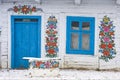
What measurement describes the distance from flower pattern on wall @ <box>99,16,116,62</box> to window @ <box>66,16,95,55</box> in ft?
1.34

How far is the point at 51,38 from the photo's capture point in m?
17.2

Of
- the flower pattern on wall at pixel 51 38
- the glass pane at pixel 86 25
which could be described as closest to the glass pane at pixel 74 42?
the glass pane at pixel 86 25

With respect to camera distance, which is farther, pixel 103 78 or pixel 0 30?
pixel 0 30

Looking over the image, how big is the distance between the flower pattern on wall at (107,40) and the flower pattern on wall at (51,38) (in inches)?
73.2

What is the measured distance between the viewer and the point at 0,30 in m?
17.0

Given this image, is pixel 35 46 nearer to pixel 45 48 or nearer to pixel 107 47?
pixel 45 48

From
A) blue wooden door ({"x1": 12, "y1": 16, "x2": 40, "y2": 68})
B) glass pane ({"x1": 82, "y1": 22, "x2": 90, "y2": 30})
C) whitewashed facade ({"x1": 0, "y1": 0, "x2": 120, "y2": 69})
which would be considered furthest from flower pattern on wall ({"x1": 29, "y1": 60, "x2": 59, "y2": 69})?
glass pane ({"x1": 82, "y1": 22, "x2": 90, "y2": 30})

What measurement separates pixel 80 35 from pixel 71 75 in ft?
7.79

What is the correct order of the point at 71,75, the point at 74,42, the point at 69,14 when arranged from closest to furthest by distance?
the point at 71,75 < the point at 69,14 < the point at 74,42

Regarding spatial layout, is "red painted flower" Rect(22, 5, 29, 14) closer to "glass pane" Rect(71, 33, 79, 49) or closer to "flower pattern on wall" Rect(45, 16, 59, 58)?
"flower pattern on wall" Rect(45, 16, 59, 58)

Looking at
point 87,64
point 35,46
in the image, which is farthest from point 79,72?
point 35,46

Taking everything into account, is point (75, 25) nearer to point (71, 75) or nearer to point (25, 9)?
point (25, 9)

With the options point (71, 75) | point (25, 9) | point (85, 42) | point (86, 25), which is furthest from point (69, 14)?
point (71, 75)

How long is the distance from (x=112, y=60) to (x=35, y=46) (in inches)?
128
